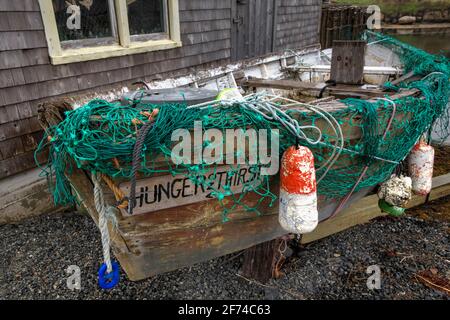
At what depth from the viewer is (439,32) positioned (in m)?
28.1

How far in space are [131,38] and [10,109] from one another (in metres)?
1.83

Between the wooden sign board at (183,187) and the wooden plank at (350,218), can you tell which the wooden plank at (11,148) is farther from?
the wooden plank at (350,218)

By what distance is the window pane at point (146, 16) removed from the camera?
4.50 meters

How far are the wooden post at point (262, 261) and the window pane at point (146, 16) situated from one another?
3.35 metres

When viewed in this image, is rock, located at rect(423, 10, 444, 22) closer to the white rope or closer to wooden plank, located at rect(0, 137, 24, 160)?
wooden plank, located at rect(0, 137, 24, 160)

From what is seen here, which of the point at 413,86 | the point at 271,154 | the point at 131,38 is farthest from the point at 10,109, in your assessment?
the point at 413,86

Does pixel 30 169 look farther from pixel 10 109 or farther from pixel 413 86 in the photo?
pixel 413 86

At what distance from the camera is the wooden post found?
2.97 meters

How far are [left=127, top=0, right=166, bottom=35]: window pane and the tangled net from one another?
9.73 ft

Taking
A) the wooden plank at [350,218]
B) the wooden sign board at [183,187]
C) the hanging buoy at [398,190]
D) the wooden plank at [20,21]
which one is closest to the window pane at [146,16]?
the wooden plank at [20,21]

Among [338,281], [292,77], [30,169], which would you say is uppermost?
[292,77]

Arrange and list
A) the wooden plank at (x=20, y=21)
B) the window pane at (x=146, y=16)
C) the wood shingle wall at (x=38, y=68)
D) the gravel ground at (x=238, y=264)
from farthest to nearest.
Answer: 1. the window pane at (x=146, y=16)
2. the wood shingle wall at (x=38, y=68)
3. the wooden plank at (x=20, y=21)
4. the gravel ground at (x=238, y=264)

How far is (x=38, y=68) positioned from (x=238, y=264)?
2932 millimetres
